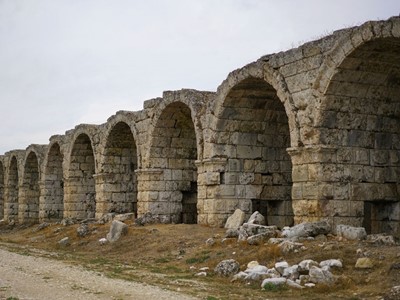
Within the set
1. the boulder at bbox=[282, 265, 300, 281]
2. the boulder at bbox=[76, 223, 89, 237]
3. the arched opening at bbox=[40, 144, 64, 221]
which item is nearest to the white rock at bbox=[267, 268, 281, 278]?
the boulder at bbox=[282, 265, 300, 281]

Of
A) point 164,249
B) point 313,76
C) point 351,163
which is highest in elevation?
point 313,76

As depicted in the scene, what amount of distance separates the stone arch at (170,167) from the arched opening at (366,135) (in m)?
7.09

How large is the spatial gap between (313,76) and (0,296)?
7828mm

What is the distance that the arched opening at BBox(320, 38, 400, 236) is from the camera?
40.4ft

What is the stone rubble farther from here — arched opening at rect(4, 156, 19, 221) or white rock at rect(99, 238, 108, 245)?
arched opening at rect(4, 156, 19, 221)

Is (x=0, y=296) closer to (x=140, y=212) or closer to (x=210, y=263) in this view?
(x=210, y=263)

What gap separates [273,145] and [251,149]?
0.70m

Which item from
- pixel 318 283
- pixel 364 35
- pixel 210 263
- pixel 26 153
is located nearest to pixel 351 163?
pixel 364 35

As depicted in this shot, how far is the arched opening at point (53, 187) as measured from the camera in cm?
2806

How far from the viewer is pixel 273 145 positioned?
1658 centimetres

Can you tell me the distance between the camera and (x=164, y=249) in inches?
544

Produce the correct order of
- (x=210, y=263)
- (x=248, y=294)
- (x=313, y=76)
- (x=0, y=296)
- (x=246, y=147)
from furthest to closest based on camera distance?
(x=246, y=147)
(x=313, y=76)
(x=210, y=263)
(x=248, y=294)
(x=0, y=296)

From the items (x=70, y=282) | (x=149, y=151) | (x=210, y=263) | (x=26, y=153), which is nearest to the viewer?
(x=70, y=282)

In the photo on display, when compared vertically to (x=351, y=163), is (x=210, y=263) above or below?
below
